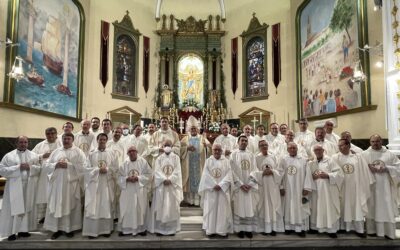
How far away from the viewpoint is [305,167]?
5.79 metres

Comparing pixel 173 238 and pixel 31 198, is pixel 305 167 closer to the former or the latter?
pixel 173 238

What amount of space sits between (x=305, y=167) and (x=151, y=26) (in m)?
12.5

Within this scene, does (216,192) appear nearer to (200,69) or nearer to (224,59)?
(200,69)

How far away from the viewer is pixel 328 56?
1038 cm

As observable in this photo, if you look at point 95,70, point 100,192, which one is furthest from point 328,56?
point 95,70

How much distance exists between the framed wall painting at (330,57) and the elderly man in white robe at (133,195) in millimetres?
5594

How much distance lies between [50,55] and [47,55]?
18 centimetres

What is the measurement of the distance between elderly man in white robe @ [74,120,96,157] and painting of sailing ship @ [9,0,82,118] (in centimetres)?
298

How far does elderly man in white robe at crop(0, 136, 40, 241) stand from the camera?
17.3 feet

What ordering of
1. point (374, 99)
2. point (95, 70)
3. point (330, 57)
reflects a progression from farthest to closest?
point (95, 70) → point (330, 57) → point (374, 99)

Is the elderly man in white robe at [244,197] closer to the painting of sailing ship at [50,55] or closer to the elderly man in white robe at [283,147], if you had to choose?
the elderly man in white robe at [283,147]

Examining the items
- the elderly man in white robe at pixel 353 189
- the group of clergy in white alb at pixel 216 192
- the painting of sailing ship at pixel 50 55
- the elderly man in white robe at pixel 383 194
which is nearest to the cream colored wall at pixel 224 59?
the painting of sailing ship at pixel 50 55

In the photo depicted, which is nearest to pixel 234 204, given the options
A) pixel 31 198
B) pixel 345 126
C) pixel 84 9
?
pixel 31 198

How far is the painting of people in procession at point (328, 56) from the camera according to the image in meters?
8.96
